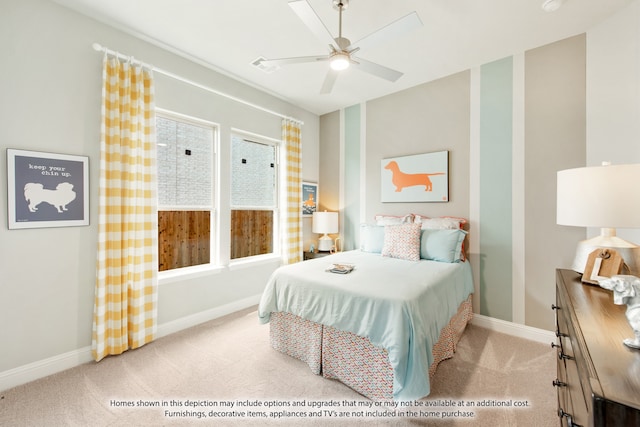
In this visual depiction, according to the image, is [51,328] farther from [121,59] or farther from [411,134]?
[411,134]

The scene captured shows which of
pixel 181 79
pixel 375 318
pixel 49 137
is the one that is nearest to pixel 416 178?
pixel 375 318

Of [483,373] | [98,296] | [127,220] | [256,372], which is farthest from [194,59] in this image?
[483,373]

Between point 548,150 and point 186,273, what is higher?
point 548,150

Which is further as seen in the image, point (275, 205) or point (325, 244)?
point (325, 244)

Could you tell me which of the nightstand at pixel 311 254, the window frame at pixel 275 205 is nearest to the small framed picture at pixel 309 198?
the window frame at pixel 275 205

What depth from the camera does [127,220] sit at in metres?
2.40

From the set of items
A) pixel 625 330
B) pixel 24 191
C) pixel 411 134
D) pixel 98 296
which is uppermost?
pixel 411 134

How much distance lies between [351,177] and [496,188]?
6.33 ft

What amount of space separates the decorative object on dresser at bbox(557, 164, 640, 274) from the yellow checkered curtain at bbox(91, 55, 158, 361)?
3.18 metres

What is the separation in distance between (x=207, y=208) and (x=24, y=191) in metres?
1.48

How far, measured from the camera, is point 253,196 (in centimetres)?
373

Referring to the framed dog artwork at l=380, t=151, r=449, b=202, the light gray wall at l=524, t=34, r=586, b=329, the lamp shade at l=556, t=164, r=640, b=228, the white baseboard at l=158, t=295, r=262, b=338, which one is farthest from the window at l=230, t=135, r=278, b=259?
the lamp shade at l=556, t=164, r=640, b=228

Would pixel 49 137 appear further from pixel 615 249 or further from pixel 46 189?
pixel 615 249

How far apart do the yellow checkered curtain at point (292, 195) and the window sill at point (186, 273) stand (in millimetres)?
1035
